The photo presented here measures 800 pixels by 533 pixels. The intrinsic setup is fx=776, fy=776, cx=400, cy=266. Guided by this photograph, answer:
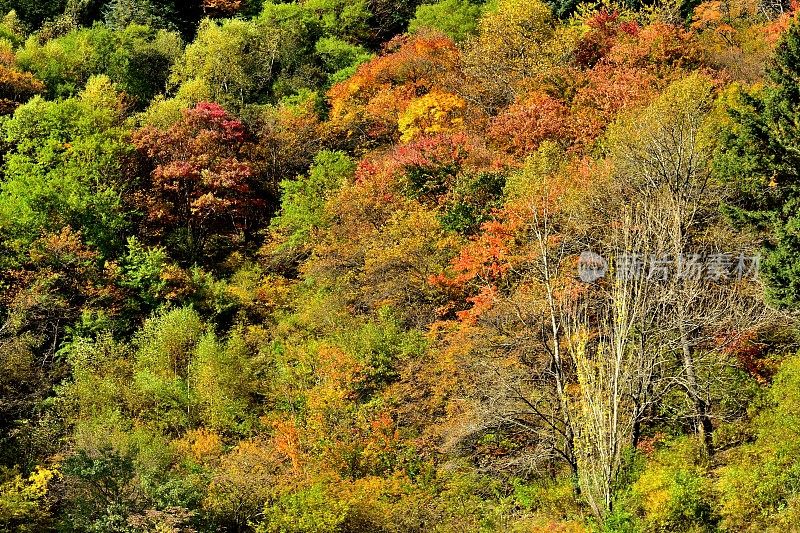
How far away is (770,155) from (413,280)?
12.5 metres

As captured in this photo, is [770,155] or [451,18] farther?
[451,18]

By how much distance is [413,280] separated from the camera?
93.5 feet

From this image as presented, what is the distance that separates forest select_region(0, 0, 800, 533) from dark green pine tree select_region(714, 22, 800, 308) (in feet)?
0.31

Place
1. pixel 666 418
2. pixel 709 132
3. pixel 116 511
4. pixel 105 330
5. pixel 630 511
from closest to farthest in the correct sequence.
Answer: pixel 630 511, pixel 116 511, pixel 666 418, pixel 709 132, pixel 105 330

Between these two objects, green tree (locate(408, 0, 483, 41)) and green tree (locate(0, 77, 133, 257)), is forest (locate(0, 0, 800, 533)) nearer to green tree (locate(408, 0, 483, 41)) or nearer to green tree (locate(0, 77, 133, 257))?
green tree (locate(0, 77, 133, 257))

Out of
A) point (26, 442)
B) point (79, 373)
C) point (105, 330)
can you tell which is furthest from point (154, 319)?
point (26, 442)

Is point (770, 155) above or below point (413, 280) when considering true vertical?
above

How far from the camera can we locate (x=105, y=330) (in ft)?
99.0

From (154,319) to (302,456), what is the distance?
1162 cm

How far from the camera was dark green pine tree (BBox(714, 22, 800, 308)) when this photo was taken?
21.2 meters

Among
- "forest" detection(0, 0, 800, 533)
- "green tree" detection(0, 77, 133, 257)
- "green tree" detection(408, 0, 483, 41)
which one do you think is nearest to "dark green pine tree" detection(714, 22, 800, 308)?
"forest" detection(0, 0, 800, 533)

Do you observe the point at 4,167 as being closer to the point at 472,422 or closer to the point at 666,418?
the point at 472,422

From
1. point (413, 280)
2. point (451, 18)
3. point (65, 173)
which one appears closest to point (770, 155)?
point (413, 280)

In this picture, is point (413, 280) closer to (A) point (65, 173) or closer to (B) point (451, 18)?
(A) point (65, 173)
